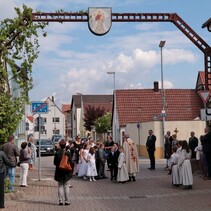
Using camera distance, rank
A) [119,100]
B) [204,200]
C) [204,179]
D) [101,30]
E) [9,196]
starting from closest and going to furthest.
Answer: [204,200], [9,196], [204,179], [101,30], [119,100]

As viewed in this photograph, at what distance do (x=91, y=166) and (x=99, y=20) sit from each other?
5.94m

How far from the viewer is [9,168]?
53.1ft

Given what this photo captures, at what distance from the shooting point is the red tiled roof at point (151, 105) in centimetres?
5103

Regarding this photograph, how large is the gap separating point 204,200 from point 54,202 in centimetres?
411

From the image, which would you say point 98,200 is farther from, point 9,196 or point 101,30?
point 101,30

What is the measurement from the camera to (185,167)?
53.7 ft

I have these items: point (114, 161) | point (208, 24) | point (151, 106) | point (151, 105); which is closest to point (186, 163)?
point (114, 161)

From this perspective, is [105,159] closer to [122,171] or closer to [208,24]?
[122,171]

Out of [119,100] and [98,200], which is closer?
[98,200]

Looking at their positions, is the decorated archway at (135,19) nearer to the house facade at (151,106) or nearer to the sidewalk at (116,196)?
the sidewalk at (116,196)

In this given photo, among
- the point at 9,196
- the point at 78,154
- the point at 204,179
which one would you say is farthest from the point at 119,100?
the point at 9,196

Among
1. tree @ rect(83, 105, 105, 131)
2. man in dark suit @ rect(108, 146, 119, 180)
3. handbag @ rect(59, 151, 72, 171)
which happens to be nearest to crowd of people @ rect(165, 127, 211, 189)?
man in dark suit @ rect(108, 146, 119, 180)

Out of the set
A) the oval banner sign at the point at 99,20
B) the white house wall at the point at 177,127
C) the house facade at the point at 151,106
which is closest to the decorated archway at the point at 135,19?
the oval banner sign at the point at 99,20

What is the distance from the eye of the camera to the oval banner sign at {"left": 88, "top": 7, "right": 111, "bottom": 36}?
20094 mm
